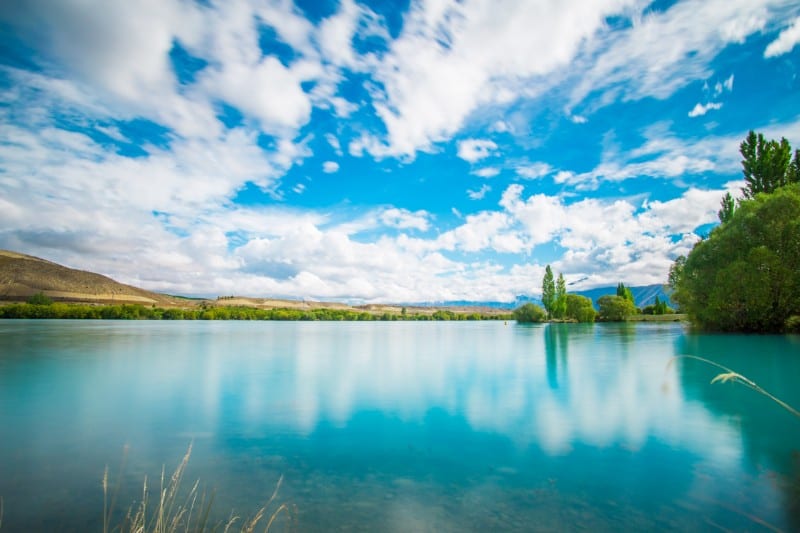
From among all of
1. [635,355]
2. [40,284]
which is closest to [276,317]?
[40,284]

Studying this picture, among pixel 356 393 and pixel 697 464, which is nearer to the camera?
pixel 697 464

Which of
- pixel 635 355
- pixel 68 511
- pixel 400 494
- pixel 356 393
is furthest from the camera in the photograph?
pixel 635 355

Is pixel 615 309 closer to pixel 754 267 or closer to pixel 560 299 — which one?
pixel 560 299

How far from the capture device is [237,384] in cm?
1819

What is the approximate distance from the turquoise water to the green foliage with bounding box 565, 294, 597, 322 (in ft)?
364

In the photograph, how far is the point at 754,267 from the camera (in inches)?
1522

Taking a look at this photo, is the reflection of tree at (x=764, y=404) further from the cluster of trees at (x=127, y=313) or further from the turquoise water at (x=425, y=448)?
A: the cluster of trees at (x=127, y=313)

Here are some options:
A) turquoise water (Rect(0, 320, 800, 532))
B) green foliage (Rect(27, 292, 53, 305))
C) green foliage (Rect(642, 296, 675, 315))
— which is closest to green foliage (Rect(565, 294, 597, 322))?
green foliage (Rect(642, 296, 675, 315))

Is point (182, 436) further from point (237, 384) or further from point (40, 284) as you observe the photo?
point (40, 284)

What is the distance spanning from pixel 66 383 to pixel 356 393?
1241 cm

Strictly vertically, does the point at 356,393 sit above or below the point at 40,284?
below

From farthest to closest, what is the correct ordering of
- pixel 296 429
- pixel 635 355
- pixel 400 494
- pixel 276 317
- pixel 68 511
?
1. pixel 276 317
2. pixel 635 355
3. pixel 296 429
4. pixel 400 494
5. pixel 68 511

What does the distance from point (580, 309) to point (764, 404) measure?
11952 cm

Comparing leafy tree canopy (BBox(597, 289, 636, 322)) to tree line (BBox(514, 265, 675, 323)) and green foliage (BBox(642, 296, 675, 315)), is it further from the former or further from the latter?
green foliage (BBox(642, 296, 675, 315))
